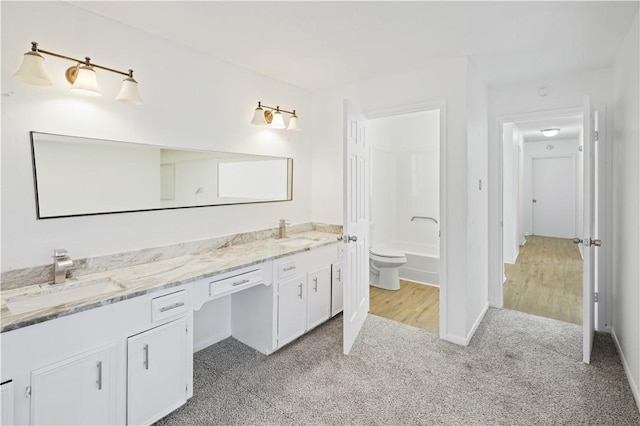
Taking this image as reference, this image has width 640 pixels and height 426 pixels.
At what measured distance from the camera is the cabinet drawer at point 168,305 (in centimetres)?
178

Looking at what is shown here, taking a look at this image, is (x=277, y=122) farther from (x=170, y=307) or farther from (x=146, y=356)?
(x=146, y=356)

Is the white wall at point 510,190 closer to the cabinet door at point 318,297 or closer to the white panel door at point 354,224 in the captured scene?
the white panel door at point 354,224

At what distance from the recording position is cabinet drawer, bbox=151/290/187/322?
1775mm

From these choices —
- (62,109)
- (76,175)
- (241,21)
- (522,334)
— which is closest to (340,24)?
(241,21)

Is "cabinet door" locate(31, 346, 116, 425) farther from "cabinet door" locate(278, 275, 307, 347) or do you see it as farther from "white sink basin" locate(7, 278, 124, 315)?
"cabinet door" locate(278, 275, 307, 347)

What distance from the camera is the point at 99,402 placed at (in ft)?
5.13

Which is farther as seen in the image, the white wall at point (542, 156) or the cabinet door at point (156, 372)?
the white wall at point (542, 156)

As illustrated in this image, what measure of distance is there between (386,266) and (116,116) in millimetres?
3188

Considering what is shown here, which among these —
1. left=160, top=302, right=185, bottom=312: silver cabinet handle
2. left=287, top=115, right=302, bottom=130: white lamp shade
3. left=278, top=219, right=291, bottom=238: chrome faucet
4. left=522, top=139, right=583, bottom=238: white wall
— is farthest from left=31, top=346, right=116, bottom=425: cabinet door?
left=522, top=139, right=583, bottom=238: white wall

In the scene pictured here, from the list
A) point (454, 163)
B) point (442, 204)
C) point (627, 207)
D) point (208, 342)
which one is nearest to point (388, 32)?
point (454, 163)

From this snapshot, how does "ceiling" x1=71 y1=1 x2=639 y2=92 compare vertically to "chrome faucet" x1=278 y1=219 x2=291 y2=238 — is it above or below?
above


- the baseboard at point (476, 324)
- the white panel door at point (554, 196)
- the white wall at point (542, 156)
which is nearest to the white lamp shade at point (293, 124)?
→ the baseboard at point (476, 324)

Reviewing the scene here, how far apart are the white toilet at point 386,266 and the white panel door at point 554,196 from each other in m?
5.91

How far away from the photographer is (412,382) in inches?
87.3
